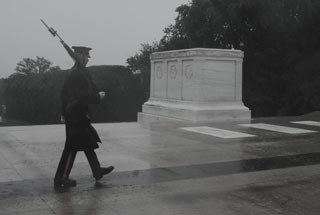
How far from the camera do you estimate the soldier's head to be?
580cm

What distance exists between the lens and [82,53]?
19.2 ft

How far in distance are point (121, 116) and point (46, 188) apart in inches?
787

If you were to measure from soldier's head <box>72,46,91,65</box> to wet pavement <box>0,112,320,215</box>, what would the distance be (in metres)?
1.51

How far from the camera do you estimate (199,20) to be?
28.0 metres

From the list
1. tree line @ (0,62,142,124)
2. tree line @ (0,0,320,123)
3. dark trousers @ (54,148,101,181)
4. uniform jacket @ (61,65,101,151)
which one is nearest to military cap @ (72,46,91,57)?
uniform jacket @ (61,65,101,151)

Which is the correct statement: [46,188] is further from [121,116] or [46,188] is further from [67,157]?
[121,116]

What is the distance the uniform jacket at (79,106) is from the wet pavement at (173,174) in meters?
0.56

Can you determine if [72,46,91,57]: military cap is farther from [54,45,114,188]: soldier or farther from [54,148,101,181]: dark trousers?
[54,148,101,181]: dark trousers

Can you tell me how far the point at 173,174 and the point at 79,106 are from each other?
163 cm

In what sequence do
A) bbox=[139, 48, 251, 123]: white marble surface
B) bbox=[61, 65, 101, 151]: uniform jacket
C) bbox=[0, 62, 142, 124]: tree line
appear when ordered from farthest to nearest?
bbox=[0, 62, 142, 124]: tree line → bbox=[139, 48, 251, 123]: white marble surface → bbox=[61, 65, 101, 151]: uniform jacket

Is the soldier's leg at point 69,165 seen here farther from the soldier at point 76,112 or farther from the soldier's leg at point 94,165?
the soldier's leg at point 94,165

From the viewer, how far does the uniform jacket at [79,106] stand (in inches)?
223

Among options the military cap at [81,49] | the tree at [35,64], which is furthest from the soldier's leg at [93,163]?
the tree at [35,64]

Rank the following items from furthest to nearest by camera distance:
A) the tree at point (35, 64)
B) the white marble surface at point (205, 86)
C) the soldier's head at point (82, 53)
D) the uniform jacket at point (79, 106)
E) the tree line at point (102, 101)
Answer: the tree at point (35, 64) → the tree line at point (102, 101) → the white marble surface at point (205, 86) → the soldier's head at point (82, 53) → the uniform jacket at point (79, 106)
